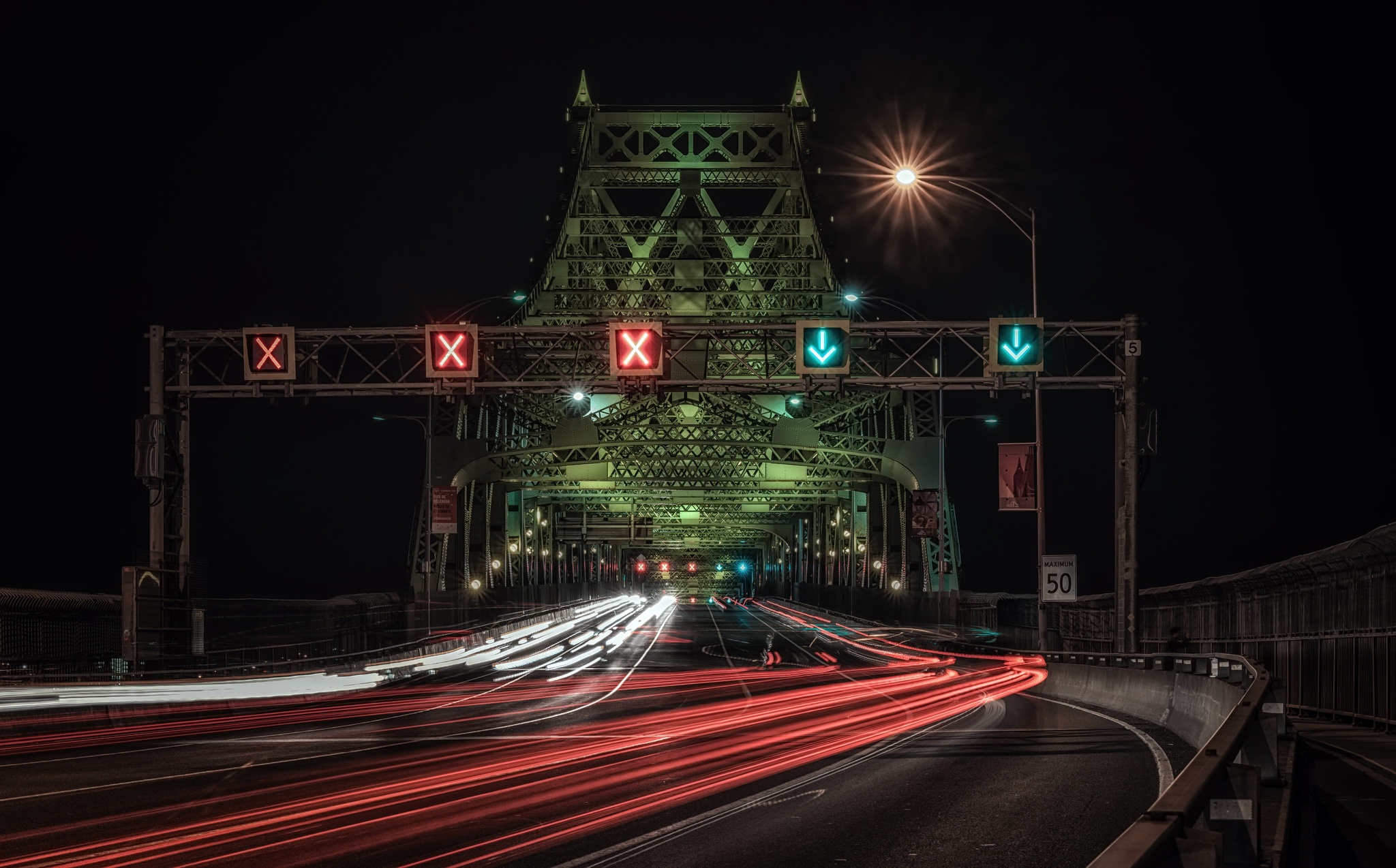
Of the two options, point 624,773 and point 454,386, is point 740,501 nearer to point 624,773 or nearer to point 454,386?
point 454,386

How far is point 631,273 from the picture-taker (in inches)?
3573

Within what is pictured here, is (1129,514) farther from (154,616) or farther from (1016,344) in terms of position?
(154,616)

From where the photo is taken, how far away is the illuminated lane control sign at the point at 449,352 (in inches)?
1195

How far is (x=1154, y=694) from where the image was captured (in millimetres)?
→ 23703

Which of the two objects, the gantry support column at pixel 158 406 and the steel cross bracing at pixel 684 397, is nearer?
the gantry support column at pixel 158 406

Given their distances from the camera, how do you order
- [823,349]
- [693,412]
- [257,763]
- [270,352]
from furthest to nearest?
[693,412], [823,349], [270,352], [257,763]

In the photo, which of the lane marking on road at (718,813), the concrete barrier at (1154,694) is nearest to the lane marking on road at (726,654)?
the concrete barrier at (1154,694)

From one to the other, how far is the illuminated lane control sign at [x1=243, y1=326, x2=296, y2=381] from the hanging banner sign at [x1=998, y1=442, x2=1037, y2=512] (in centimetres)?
1511

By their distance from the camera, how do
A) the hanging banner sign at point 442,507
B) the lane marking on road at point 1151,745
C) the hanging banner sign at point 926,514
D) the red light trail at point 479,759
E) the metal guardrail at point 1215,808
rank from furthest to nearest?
the hanging banner sign at point 926,514 → the hanging banner sign at point 442,507 → the lane marking on road at point 1151,745 → the red light trail at point 479,759 → the metal guardrail at point 1215,808

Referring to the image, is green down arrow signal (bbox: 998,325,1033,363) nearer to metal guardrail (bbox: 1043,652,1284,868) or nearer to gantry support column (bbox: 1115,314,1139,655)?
gantry support column (bbox: 1115,314,1139,655)

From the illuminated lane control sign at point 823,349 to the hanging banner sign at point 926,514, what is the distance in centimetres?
2263

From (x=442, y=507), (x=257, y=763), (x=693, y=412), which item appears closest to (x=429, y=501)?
(x=442, y=507)

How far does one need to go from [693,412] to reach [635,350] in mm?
52636

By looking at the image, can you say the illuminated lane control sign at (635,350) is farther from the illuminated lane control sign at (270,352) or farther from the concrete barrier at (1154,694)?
the concrete barrier at (1154,694)
